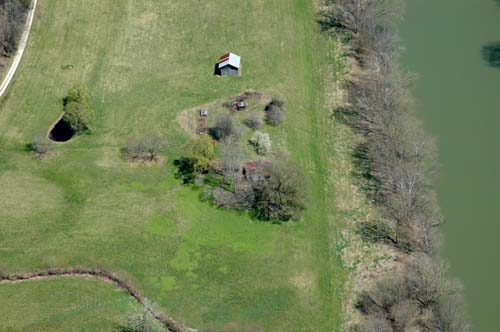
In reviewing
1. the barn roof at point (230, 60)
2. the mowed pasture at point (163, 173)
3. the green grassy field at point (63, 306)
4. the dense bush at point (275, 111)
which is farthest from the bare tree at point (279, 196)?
the barn roof at point (230, 60)

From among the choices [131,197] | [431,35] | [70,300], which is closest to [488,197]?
[431,35]

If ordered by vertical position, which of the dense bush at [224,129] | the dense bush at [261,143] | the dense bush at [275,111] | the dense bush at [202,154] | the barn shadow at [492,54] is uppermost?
the barn shadow at [492,54]

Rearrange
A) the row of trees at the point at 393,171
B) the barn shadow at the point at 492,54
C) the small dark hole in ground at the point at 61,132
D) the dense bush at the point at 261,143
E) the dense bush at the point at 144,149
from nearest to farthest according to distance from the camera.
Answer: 1. the row of trees at the point at 393,171
2. the dense bush at the point at 144,149
3. the dense bush at the point at 261,143
4. the small dark hole in ground at the point at 61,132
5. the barn shadow at the point at 492,54

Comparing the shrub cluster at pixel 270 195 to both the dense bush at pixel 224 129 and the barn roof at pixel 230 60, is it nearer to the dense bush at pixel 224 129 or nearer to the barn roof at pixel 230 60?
the dense bush at pixel 224 129

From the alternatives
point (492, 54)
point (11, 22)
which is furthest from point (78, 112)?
point (492, 54)

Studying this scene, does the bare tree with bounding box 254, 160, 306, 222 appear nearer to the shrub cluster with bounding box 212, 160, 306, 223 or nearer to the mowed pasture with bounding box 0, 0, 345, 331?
the shrub cluster with bounding box 212, 160, 306, 223

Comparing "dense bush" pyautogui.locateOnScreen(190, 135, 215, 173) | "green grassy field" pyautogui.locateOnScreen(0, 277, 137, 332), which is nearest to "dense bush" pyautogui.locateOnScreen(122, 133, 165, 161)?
"dense bush" pyautogui.locateOnScreen(190, 135, 215, 173)

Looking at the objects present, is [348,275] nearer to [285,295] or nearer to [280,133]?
[285,295]
